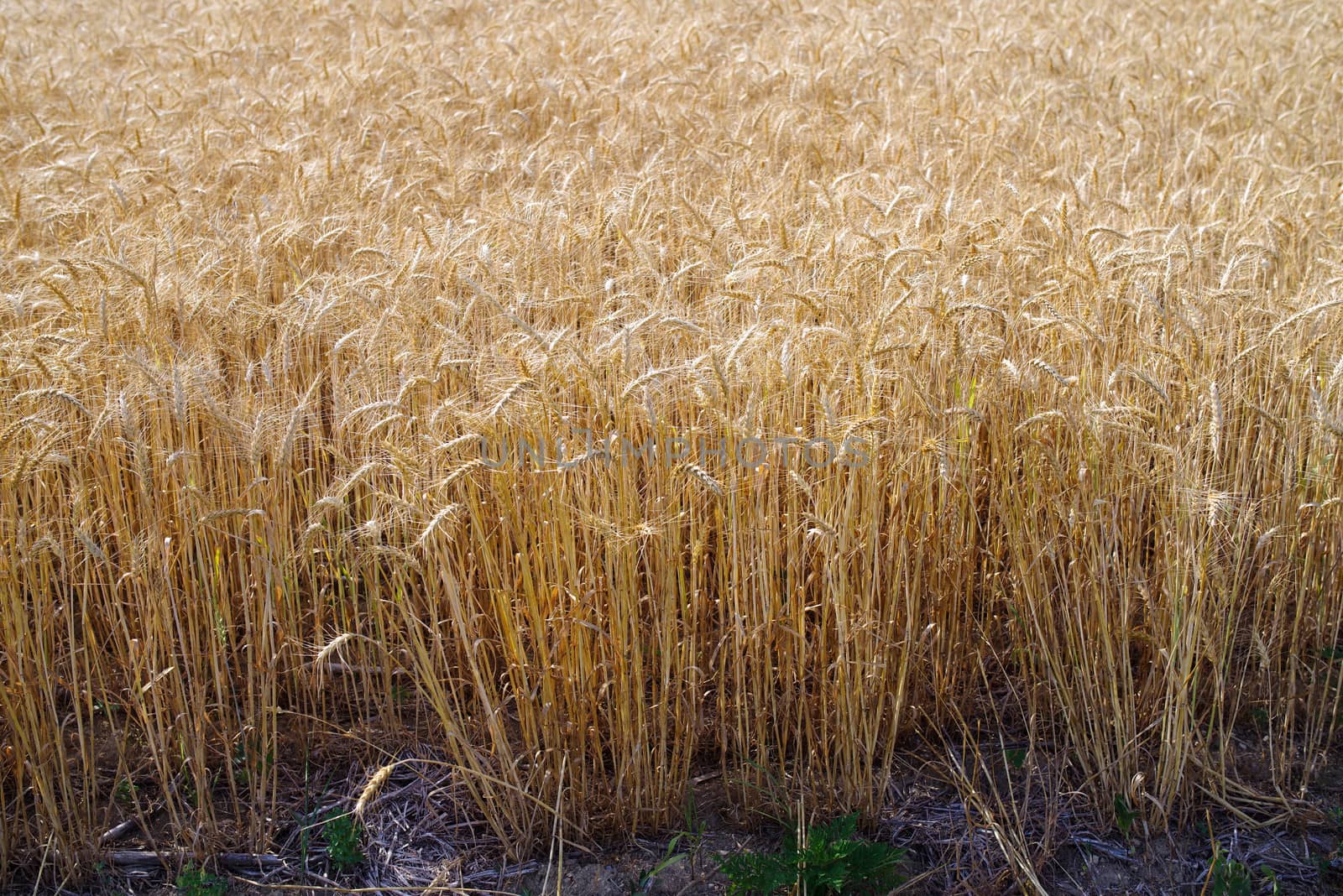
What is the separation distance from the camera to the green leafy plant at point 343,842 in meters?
1.86

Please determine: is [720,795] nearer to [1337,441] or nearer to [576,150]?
[1337,441]

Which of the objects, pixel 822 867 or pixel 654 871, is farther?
pixel 654 871

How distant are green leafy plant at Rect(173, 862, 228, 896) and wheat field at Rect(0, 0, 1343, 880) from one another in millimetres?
63

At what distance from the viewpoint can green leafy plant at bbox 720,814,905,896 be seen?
5.49 feet

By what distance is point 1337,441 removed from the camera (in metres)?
1.96

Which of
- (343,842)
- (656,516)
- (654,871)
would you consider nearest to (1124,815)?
(654,871)

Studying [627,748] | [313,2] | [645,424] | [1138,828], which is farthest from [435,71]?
[1138,828]

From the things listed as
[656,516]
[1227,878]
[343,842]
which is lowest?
[1227,878]

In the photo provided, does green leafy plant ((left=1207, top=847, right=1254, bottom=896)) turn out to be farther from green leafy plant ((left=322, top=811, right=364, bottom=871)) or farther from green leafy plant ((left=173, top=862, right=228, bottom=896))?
green leafy plant ((left=173, top=862, right=228, bottom=896))

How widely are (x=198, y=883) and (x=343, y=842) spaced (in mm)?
241

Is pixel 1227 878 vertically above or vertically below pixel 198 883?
below

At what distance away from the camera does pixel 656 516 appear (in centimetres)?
183

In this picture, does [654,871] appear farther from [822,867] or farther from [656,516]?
[656,516]

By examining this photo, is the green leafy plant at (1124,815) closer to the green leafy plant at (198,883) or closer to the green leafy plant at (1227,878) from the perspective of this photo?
the green leafy plant at (1227,878)
